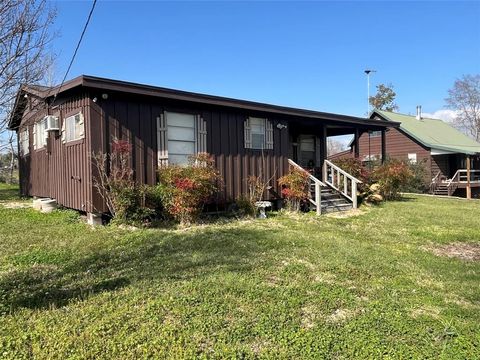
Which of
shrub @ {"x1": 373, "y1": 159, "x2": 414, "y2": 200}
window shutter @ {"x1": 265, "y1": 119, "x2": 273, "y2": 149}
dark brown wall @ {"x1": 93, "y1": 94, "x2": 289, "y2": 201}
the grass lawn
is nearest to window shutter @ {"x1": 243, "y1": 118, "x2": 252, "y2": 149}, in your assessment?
dark brown wall @ {"x1": 93, "y1": 94, "x2": 289, "y2": 201}

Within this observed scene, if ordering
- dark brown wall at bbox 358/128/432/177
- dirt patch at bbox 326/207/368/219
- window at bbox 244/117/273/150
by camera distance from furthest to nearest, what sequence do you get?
1. dark brown wall at bbox 358/128/432/177
2. window at bbox 244/117/273/150
3. dirt patch at bbox 326/207/368/219

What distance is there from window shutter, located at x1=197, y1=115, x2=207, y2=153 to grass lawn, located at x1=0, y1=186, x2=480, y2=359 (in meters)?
2.84

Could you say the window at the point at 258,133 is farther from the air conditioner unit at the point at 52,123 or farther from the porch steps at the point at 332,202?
the air conditioner unit at the point at 52,123

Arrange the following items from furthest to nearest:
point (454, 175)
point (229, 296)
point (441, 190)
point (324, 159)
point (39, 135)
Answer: point (441, 190) < point (454, 175) < point (324, 159) < point (39, 135) < point (229, 296)

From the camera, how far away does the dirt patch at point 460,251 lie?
6.57 m

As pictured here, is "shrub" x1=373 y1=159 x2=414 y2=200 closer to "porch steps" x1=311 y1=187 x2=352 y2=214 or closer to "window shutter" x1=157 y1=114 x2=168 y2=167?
"porch steps" x1=311 y1=187 x2=352 y2=214

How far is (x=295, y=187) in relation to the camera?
10.9 m

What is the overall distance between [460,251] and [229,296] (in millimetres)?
4857

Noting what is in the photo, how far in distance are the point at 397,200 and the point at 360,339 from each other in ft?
42.7

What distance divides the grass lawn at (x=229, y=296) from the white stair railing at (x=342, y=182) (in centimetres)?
452

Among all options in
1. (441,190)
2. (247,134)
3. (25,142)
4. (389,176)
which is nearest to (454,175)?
(441,190)

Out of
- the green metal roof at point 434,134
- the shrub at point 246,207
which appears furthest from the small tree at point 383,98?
the shrub at point 246,207

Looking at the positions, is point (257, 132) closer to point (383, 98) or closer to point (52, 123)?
point (52, 123)

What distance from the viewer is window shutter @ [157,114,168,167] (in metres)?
9.03
